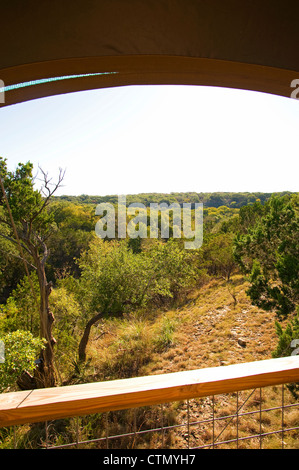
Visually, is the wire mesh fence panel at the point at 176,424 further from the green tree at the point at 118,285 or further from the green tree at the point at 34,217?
the green tree at the point at 118,285

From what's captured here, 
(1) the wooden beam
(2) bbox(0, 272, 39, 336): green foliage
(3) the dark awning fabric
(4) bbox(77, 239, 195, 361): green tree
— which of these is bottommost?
(2) bbox(0, 272, 39, 336): green foliage

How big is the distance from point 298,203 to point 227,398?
6.07m

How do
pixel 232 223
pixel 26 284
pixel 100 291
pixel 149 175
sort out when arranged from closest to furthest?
pixel 100 291 → pixel 26 284 → pixel 232 223 → pixel 149 175

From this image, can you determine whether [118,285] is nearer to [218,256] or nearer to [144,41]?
[218,256]

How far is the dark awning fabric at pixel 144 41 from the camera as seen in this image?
81 cm

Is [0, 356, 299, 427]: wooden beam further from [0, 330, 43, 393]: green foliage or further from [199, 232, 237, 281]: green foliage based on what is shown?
[199, 232, 237, 281]: green foliage

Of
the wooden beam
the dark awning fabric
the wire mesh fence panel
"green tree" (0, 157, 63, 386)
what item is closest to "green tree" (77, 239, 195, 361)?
"green tree" (0, 157, 63, 386)

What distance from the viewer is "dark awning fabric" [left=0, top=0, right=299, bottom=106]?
0.81 m

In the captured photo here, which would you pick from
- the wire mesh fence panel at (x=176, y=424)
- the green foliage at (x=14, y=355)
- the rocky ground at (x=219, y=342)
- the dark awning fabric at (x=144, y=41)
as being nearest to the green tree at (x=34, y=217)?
the green foliage at (x=14, y=355)

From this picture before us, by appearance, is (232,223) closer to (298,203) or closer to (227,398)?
(298,203)

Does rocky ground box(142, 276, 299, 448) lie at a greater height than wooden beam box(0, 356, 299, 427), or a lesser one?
lesser

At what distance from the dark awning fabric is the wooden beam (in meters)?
0.98

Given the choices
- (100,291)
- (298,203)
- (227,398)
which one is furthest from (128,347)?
(298,203)

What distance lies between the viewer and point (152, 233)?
46.5 ft
